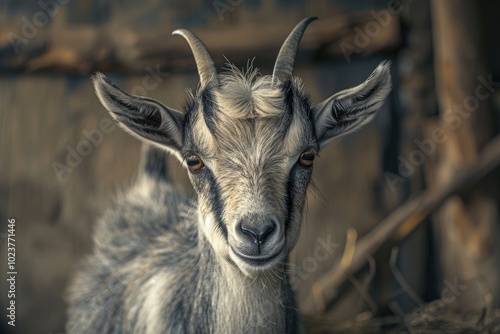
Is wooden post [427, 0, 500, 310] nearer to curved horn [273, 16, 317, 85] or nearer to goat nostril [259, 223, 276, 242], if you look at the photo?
curved horn [273, 16, 317, 85]

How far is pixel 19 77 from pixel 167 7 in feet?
4.42

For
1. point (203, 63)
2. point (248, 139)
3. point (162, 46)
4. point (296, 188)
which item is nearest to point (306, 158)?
point (296, 188)

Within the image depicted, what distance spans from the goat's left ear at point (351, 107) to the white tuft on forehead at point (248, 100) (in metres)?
0.30

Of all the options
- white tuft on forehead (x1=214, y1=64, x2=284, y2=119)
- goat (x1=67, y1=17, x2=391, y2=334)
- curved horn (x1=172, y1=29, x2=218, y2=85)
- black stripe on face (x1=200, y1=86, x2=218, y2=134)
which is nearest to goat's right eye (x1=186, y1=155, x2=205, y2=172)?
goat (x1=67, y1=17, x2=391, y2=334)

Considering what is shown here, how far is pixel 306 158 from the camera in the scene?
10.8ft

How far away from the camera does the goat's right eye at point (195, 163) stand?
10.7 feet

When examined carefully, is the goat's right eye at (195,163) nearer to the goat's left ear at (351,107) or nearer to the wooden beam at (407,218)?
the goat's left ear at (351,107)

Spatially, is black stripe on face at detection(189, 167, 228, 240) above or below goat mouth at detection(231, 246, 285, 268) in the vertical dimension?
above

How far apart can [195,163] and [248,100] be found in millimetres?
399

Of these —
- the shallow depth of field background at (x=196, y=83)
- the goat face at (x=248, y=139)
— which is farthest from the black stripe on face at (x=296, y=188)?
the shallow depth of field background at (x=196, y=83)

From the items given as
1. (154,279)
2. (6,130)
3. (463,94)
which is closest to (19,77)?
(6,130)

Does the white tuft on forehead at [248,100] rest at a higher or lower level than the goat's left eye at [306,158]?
higher

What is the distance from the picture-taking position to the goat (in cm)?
305

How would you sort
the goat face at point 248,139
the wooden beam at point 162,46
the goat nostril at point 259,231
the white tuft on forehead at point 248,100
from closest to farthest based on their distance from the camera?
the goat nostril at point 259,231 → the goat face at point 248,139 → the white tuft on forehead at point 248,100 → the wooden beam at point 162,46
